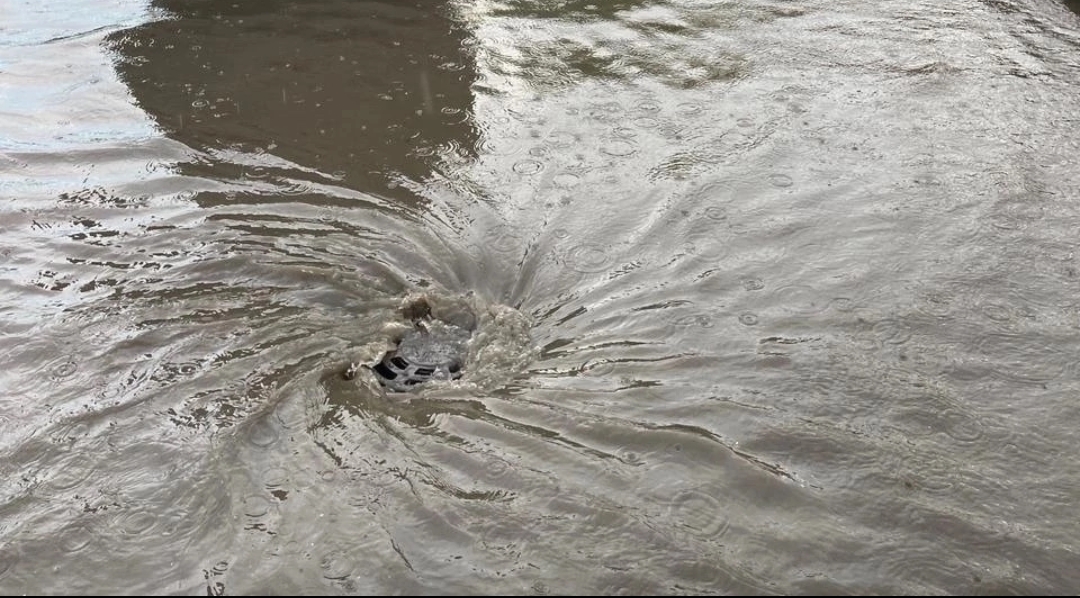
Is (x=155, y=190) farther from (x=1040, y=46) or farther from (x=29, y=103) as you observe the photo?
(x=1040, y=46)

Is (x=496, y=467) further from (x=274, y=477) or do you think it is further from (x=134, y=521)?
(x=134, y=521)

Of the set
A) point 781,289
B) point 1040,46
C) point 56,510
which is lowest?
point 56,510

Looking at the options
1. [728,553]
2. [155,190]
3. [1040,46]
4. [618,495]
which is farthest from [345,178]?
[1040,46]

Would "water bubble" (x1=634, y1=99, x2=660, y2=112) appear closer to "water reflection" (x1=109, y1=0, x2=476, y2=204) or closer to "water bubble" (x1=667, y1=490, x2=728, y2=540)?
"water reflection" (x1=109, y1=0, x2=476, y2=204)

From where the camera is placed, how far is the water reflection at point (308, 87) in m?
4.71

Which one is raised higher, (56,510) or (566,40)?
(566,40)

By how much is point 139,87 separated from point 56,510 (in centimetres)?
393

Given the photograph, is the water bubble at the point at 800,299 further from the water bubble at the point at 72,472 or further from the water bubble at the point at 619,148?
the water bubble at the point at 72,472

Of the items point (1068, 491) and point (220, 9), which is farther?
point (220, 9)

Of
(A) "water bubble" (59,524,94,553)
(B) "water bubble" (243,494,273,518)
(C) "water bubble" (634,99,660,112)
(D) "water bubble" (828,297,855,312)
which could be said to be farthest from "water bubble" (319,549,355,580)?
(C) "water bubble" (634,99,660,112)

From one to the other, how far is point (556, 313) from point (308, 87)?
301 centimetres

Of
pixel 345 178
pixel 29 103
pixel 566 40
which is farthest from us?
pixel 566 40

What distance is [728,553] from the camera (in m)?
2.47

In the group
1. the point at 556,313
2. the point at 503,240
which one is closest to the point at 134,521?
the point at 556,313
